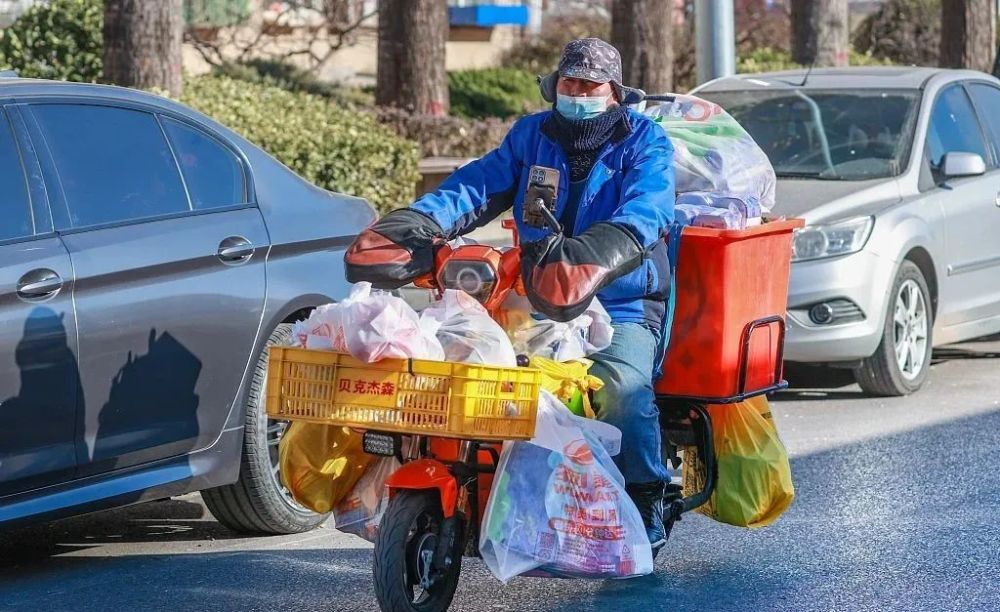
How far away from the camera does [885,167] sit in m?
9.72

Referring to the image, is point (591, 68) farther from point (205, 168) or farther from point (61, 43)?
point (61, 43)

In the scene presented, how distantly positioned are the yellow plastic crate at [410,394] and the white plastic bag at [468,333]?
11cm

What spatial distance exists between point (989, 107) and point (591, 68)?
6.15 m

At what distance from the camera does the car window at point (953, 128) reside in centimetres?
991

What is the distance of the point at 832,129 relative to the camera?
10.1 metres

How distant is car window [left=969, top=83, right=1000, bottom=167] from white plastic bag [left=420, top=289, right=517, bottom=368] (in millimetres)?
6428

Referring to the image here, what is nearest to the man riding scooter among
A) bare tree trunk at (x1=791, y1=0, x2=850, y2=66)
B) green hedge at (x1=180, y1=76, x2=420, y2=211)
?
green hedge at (x1=180, y1=76, x2=420, y2=211)

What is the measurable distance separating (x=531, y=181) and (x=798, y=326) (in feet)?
13.3

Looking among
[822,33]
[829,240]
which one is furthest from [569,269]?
[822,33]

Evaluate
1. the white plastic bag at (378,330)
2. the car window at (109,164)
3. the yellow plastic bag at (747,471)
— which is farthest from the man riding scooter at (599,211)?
the car window at (109,164)

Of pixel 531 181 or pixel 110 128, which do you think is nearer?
pixel 531 181

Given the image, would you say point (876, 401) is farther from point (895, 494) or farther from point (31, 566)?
point (31, 566)

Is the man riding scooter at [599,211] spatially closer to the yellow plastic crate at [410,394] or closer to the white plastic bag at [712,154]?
the yellow plastic crate at [410,394]

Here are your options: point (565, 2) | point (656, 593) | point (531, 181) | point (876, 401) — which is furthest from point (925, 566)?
point (565, 2)
